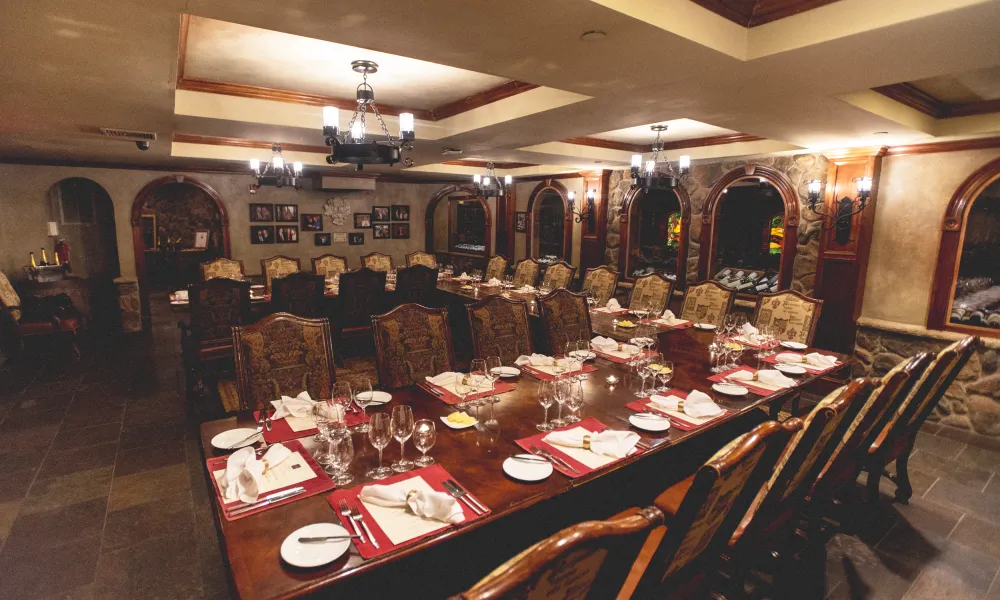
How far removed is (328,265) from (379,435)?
6385 mm

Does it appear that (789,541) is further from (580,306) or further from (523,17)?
(523,17)

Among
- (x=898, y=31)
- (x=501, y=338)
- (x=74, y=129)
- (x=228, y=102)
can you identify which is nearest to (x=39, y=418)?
(x=74, y=129)

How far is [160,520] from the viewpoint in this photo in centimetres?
289

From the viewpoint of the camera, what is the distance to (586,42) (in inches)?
85.1

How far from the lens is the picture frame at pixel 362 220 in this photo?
10.6 meters

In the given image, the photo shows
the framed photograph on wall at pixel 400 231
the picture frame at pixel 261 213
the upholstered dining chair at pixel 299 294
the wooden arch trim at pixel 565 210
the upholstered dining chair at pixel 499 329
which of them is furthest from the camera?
the framed photograph on wall at pixel 400 231

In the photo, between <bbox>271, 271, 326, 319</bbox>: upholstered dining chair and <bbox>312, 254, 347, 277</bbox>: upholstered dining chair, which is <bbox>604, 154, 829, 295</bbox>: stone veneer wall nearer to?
<bbox>312, 254, 347, 277</bbox>: upholstered dining chair

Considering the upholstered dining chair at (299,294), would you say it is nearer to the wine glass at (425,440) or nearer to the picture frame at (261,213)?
the wine glass at (425,440)

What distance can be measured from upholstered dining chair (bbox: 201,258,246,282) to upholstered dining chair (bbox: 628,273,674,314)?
4988mm

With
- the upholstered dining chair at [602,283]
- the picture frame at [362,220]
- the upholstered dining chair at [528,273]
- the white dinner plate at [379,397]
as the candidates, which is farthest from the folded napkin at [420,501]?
the picture frame at [362,220]

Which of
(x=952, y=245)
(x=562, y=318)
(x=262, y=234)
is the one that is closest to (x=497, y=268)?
(x=562, y=318)

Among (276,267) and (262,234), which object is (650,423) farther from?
(262,234)

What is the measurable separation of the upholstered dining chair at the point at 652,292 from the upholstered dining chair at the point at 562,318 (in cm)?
128

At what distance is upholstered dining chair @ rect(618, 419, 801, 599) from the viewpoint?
1.28 meters
